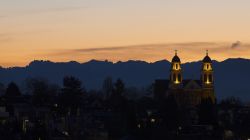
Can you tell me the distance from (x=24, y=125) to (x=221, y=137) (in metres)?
18.2

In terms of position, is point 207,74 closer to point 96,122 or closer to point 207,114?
point 207,114

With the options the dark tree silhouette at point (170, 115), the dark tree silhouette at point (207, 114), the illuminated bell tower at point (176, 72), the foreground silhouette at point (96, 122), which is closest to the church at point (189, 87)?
the illuminated bell tower at point (176, 72)

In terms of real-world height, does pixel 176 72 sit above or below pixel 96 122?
above

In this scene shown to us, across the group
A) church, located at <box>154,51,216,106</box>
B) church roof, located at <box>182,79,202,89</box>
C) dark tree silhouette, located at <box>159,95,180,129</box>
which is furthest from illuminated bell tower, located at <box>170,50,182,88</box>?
dark tree silhouette, located at <box>159,95,180,129</box>

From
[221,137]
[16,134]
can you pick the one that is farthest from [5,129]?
[221,137]

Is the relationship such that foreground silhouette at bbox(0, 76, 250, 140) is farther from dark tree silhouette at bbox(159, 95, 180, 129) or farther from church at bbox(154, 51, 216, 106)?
church at bbox(154, 51, 216, 106)

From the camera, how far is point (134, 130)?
255 feet

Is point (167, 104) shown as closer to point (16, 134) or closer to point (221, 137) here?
point (221, 137)

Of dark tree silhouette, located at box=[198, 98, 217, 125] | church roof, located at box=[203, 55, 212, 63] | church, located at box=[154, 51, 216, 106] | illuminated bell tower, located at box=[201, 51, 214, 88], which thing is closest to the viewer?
dark tree silhouette, located at box=[198, 98, 217, 125]

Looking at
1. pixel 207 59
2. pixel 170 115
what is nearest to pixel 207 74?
pixel 207 59

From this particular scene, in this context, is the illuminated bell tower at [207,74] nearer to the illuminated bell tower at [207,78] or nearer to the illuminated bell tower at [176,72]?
the illuminated bell tower at [207,78]

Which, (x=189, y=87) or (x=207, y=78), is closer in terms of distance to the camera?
(x=207, y=78)

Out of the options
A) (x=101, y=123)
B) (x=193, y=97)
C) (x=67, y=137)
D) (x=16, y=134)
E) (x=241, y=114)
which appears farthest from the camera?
(x=193, y=97)

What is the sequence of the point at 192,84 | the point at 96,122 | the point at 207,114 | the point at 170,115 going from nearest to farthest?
the point at 96,122 → the point at 170,115 → the point at 207,114 → the point at 192,84
